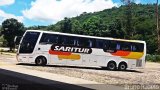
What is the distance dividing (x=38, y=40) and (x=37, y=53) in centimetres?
108

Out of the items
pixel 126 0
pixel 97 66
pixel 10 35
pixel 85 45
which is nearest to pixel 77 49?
pixel 85 45

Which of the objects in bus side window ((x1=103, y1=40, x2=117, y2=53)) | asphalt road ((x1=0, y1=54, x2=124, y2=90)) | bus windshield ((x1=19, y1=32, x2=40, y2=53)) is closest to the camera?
asphalt road ((x1=0, y1=54, x2=124, y2=90))

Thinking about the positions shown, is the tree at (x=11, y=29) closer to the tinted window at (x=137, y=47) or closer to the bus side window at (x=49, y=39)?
the bus side window at (x=49, y=39)

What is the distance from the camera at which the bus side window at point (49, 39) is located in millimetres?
31128


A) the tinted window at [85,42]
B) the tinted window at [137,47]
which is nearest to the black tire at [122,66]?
the tinted window at [137,47]

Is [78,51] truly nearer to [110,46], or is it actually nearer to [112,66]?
[110,46]

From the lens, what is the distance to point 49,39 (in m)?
31.3

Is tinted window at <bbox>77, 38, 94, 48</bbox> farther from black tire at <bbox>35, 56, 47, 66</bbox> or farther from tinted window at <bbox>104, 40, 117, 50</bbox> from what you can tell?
black tire at <bbox>35, 56, 47, 66</bbox>

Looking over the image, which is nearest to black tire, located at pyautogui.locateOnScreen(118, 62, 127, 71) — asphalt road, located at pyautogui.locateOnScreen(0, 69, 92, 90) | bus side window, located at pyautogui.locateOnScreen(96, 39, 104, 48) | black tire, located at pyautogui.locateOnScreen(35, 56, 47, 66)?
bus side window, located at pyautogui.locateOnScreen(96, 39, 104, 48)

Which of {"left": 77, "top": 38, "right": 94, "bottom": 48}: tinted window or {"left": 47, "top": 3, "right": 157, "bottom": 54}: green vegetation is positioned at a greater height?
{"left": 47, "top": 3, "right": 157, "bottom": 54}: green vegetation

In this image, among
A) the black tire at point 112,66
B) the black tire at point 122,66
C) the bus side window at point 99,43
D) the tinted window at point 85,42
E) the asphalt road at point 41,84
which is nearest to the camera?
the asphalt road at point 41,84

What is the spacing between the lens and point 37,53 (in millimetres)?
31406

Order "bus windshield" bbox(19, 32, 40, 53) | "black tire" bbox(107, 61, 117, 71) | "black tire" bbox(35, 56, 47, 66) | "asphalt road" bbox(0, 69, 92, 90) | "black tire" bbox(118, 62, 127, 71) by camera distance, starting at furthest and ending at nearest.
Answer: "black tire" bbox(118, 62, 127, 71) < "black tire" bbox(107, 61, 117, 71) < "black tire" bbox(35, 56, 47, 66) < "bus windshield" bbox(19, 32, 40, 53) < "asphalt road" bbox(0, 69, 92, 90)

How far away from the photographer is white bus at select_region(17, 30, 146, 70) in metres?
31.2
